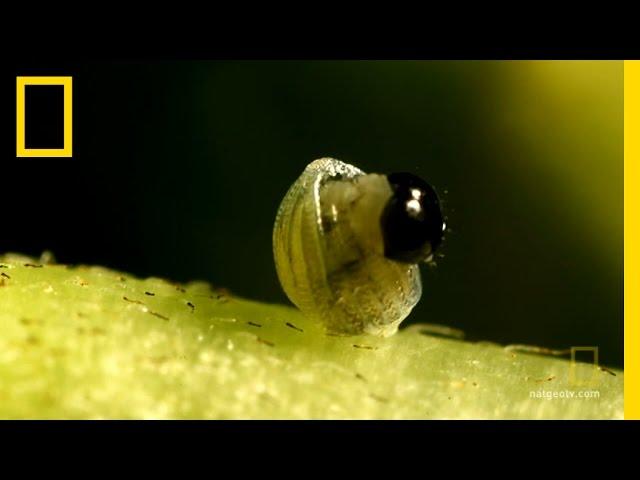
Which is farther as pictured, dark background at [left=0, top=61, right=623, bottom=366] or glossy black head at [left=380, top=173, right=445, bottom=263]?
dark background at [left=0, top=61, right=623, bottom=366]

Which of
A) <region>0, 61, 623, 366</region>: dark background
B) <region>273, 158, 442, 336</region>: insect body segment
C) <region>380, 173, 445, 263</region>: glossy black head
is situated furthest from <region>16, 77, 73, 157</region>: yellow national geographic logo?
<region>380, 173, 445, 263</region>: glossy black head

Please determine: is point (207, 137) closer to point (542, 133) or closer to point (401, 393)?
point (542, 133)

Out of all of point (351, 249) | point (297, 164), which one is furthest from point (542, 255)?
point (351, 249)

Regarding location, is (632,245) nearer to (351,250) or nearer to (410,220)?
(410,220)

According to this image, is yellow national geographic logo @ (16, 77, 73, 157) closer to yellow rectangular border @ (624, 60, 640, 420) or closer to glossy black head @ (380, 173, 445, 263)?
glossy black head @ (380, 173, 445, 263)

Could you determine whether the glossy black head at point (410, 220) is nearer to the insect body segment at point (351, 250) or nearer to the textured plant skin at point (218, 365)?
the insect body segment at point (351, 250)

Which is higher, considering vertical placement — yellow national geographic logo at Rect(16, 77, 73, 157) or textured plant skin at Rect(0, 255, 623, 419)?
yellow national geographic logo at Rect(16, 77, 73, 157)

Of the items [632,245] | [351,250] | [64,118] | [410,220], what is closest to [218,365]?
[351,250]
